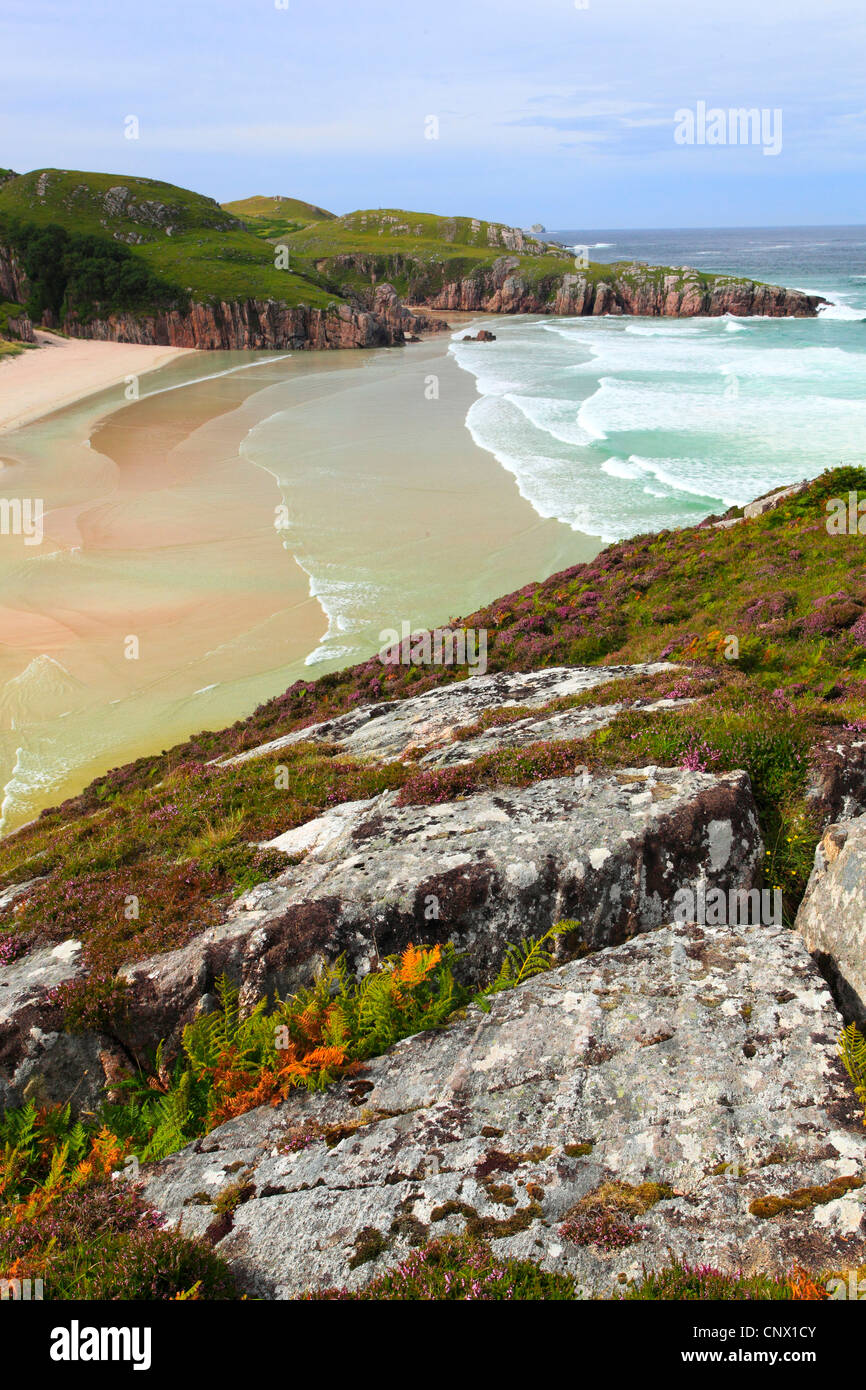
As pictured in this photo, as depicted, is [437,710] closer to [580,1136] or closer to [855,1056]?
[580,1136]

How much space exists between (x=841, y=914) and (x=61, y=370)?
301ft

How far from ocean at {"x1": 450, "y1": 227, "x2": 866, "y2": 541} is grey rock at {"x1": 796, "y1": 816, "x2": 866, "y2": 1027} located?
22588mm

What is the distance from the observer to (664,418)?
4634cm

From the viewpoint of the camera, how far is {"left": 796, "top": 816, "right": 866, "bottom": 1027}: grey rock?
19.2ft

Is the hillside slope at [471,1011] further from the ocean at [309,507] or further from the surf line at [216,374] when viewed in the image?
the surf line at [216,374]

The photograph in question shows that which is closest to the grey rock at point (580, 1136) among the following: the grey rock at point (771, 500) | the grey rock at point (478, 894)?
the grey rock at point (478, 894)

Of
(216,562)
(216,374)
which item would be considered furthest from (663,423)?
(216,374)

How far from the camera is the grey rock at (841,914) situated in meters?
5.85

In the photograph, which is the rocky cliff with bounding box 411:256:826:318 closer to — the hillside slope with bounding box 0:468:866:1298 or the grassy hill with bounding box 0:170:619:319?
the grassy hill with bounding box 0:170:619:319

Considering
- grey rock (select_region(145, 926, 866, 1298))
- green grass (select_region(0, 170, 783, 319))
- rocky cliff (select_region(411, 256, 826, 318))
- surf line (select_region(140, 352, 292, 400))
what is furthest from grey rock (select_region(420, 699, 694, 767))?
rocky cliff (select_region(411, 256, 826, 318))

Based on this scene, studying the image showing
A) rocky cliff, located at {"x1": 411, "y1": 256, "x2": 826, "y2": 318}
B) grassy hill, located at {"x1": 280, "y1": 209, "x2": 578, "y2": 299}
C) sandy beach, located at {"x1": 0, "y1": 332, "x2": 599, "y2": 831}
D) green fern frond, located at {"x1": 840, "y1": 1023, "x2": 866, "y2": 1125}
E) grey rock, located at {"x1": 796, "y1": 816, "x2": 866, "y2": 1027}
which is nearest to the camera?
green fern frond, located at {"x1": 840, "y1": 1023, "x2": 866, "y2": 1125}

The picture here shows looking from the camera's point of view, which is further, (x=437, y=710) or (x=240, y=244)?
(x=240, y=244)

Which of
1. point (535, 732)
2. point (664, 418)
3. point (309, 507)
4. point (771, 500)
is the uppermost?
Answer: point (664, 418)
